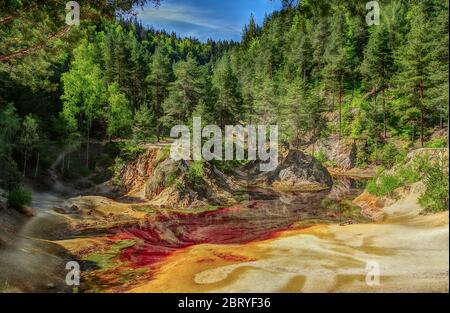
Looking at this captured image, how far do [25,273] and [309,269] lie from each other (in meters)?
10.8

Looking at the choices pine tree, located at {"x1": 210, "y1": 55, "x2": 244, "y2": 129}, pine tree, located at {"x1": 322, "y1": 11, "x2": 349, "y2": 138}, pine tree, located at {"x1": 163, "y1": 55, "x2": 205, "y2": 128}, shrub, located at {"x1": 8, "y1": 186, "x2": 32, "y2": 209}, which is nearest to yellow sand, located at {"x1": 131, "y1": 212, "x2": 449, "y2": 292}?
shrub, located at {"x1": 8, "y1": 186, "x2": 32, "y2": 209}

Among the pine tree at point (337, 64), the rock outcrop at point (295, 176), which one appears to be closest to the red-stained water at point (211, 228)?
the rock outcrop at point (295, 176)

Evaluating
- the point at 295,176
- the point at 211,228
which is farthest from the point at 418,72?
the point at 211,228

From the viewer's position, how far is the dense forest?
1822cm

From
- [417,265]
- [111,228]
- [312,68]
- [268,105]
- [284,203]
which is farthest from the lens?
[312,68]

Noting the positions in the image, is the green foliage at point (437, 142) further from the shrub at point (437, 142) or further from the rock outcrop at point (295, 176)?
the rock outcrop at point (295, 176)

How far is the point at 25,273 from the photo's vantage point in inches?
573

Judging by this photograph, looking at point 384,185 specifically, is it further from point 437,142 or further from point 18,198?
point 18,198

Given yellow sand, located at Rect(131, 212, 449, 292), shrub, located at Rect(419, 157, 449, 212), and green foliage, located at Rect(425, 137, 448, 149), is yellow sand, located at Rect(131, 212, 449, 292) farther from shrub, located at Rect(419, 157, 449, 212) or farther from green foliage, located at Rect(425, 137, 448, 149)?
green foliage, located at Rect(425, 137, 448, 149)

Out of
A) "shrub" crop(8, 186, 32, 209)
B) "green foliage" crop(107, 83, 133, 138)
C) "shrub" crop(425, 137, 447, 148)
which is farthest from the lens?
"green foliage" crop(107, 83, 133, 138)

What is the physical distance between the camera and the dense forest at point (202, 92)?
717 inches

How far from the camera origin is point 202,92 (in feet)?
178
